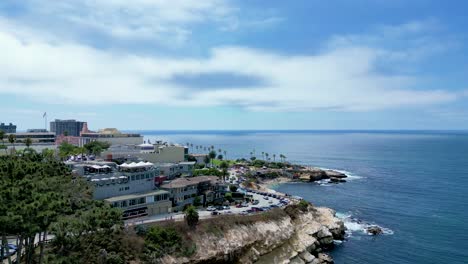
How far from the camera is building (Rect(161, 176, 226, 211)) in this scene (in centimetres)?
6500

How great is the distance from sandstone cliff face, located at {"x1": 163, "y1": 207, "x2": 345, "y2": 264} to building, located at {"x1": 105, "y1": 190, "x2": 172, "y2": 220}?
11092mm

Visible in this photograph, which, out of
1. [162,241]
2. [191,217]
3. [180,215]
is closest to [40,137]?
[180,215]

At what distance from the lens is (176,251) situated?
49594mm

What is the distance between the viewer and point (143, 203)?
59.0m

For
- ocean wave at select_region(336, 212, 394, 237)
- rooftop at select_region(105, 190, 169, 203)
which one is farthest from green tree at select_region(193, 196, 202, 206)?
ocean wave at select_region(336, 212, 394, 237)

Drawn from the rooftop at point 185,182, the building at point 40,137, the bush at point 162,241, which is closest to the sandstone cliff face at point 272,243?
the bush at point 162,241

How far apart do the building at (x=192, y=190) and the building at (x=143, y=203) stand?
2268 mm

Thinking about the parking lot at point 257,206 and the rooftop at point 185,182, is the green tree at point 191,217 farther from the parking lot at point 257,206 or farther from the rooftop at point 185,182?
the rooftop at point 185,182

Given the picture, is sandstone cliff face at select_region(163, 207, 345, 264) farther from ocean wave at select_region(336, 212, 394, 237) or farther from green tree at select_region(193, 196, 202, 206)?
green tree at select_region(193, 196, 202, 206)

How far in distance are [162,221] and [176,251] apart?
244 inches

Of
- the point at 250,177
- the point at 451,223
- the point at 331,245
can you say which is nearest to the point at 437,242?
the point at 451,223

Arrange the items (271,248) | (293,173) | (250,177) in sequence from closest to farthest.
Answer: (271,248) < (250,177) < (293,173)

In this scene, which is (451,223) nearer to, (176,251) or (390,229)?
(390,229)

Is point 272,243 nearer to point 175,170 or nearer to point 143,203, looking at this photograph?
point 143,203
